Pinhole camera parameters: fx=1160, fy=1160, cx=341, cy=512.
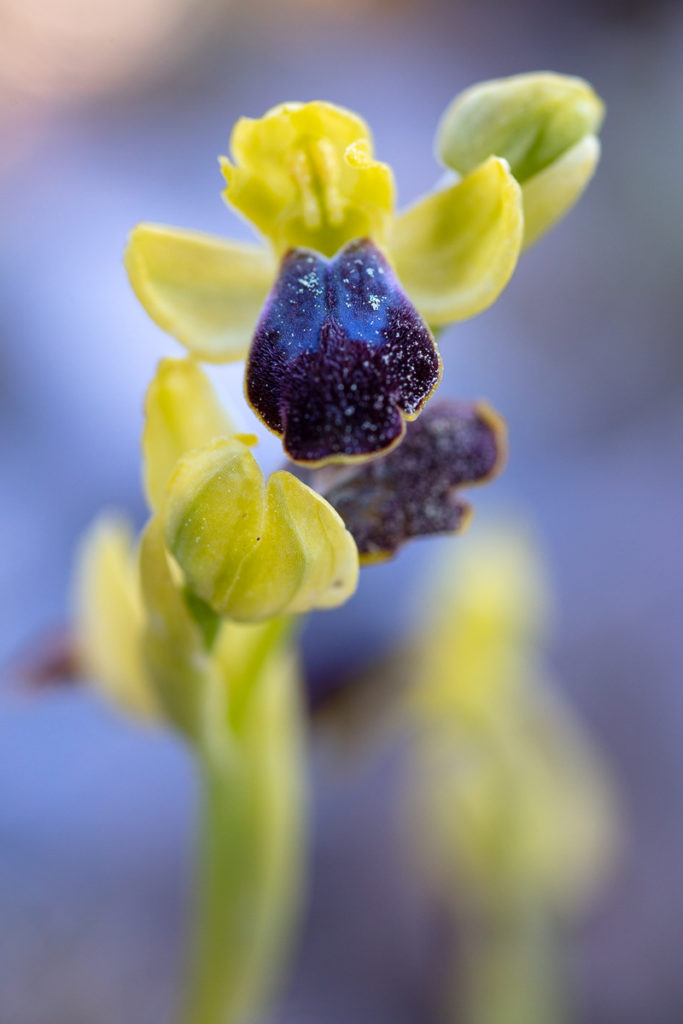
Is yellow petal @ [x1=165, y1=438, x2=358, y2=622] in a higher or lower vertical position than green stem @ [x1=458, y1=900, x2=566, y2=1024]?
higher

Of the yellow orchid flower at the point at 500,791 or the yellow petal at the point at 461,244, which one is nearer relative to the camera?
the yellow petal at the point at 461,244

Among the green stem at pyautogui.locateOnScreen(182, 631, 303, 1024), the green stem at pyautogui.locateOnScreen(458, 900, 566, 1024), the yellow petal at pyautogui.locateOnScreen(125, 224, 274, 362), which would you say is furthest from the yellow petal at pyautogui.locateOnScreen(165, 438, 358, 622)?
the green stem at pyautogui.locateOnScreen(458, 900, 566, 1024)

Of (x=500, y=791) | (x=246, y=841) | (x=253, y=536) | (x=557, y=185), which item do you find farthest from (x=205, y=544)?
(x=500, y=791)

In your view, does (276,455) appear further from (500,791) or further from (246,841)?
(246,841)

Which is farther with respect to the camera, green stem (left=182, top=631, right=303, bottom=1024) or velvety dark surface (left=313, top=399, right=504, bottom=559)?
green stem (left=182, top=631, right=303, bottom=1024)

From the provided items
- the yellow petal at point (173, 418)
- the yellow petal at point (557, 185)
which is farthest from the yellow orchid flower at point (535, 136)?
the yellow petal at point (173, 418)

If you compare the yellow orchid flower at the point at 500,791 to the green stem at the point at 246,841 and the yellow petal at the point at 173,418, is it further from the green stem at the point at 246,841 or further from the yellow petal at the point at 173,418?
the yellow petal at the point at 173,418

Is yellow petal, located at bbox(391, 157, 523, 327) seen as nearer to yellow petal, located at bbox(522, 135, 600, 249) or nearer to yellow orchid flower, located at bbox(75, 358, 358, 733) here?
yellow petal, located at bbox(522, 135, 600, 249)

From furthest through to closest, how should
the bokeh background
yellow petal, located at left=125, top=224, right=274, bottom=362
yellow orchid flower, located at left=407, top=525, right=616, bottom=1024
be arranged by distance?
the bokeh background
yellow orchid flower, located at left=407, top=525, right=616, bottom=1024
yellow petal, located at left=125, top=224, right=274, bottom=362
